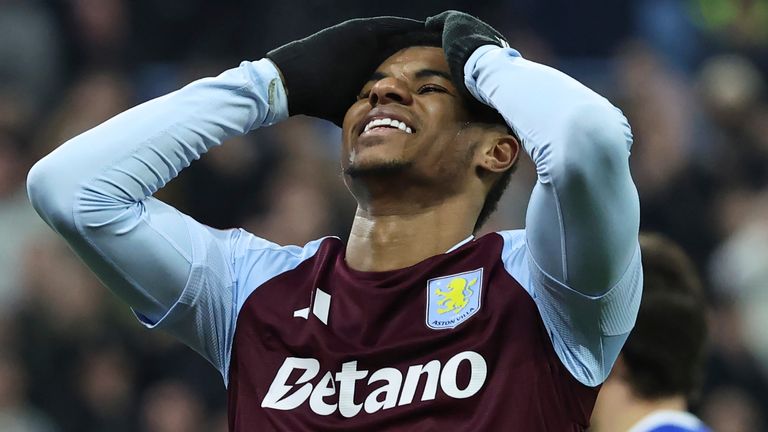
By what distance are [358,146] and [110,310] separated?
11.5 feet

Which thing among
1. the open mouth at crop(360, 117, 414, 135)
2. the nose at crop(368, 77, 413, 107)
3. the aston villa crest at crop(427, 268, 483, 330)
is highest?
the nose at crop(368, 77, 413, 107)

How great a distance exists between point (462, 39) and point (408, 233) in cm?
45

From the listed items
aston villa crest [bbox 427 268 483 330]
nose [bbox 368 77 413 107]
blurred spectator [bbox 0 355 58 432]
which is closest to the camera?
aston villa crest [bbox 427 268 483 330]

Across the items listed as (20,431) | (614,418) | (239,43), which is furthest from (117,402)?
(614,418)

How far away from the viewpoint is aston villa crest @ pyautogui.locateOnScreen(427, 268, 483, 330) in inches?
103

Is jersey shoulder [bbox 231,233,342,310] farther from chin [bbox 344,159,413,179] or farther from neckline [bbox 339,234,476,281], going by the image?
chin [bbox 344,159,413,179]

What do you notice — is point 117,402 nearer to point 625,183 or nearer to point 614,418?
point 614,418

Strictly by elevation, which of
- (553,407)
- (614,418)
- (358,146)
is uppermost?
(358,146)

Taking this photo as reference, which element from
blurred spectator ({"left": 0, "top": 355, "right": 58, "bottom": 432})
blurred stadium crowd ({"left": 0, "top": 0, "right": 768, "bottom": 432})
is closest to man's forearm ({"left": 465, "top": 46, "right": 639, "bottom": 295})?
blurred stadium crowd ({"left": 0, "top": 0, "right": 768, "bottom": 432})

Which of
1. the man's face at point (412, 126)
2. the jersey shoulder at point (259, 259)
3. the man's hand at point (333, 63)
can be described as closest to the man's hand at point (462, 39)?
the man's face at point (412, 126)

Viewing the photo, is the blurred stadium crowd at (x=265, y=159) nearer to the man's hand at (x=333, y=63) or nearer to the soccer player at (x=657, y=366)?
the soccer player at (x=657, y=366)

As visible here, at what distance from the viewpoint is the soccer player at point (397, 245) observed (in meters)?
2.41

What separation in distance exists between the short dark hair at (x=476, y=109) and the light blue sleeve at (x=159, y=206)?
0.95 feet

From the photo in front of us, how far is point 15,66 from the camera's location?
7.09 meters
